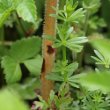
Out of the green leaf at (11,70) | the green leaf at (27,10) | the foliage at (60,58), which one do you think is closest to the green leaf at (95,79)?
the foliage at (60,58)

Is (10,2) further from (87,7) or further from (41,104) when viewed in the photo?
(87,7)

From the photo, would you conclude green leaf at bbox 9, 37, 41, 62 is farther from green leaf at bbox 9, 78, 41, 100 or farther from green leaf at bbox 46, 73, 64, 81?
green leaf at bbox 46, 73, 64, 81

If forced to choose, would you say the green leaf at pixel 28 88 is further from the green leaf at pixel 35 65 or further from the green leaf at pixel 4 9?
the green leaf at pixel 4 9

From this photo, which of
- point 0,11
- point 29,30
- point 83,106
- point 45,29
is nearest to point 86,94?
point 83,106

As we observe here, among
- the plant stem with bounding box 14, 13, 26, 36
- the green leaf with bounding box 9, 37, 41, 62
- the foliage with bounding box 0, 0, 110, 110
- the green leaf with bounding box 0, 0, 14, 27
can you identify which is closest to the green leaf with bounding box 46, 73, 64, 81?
the foliage with bounding box 0, 0, 110, 110

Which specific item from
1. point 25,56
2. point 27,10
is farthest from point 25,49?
point 27,10

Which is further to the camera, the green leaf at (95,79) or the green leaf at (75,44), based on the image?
the green leaf at (75,44)
